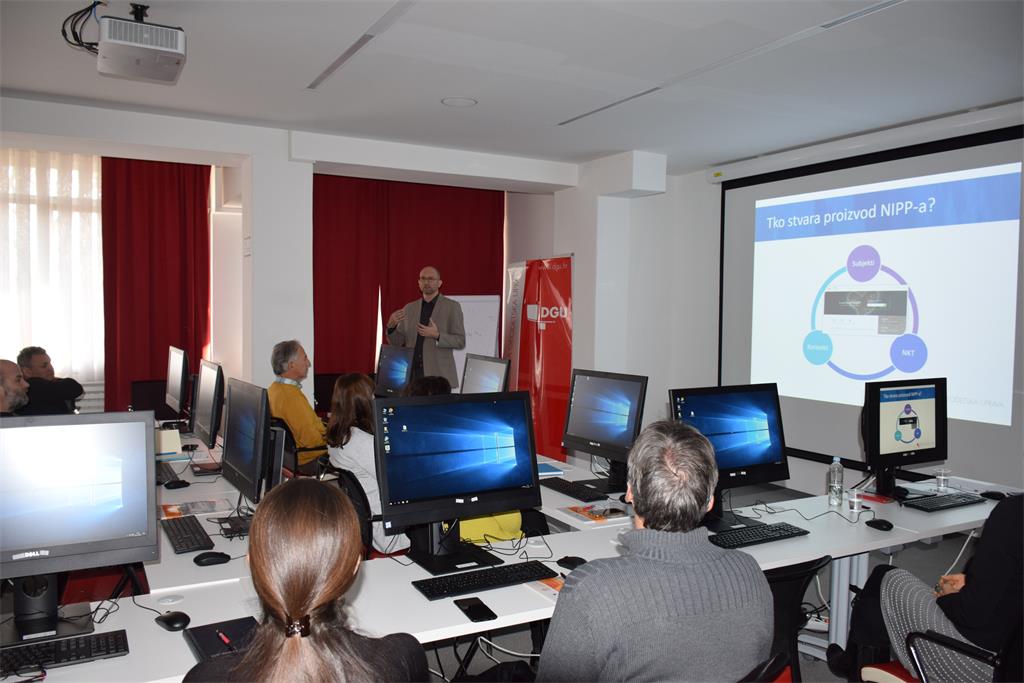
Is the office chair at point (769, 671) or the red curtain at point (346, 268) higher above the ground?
the red curtain at point (346, 268)

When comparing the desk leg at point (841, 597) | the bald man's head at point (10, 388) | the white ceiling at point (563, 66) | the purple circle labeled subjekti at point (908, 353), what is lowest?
the desk leg at point (841, 597)

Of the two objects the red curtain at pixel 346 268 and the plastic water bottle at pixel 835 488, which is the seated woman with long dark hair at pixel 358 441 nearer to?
the plastic water bottle at pixel 835 488

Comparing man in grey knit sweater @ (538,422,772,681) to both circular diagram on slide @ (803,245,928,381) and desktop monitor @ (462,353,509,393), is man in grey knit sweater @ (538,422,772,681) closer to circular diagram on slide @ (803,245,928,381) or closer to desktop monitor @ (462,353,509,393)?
desktop monitor @ (462,353,509,393)

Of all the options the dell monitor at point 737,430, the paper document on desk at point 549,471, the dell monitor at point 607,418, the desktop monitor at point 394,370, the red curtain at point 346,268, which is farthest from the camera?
the red curtain at point 346,268

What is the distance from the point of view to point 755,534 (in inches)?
106

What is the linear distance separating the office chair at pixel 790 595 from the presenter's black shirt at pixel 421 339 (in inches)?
154

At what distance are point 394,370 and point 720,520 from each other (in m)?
3.34

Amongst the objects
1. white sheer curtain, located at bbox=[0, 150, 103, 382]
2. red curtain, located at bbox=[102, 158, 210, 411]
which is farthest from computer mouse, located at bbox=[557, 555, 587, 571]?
white sheer curtain, located at bbox=[0, 150, 103, 382]

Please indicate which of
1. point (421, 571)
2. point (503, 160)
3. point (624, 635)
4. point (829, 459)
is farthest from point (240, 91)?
point (829, 459)

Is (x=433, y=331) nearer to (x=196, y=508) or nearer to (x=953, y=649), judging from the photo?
(x=196, y=508)

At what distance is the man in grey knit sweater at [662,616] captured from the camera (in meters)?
1.44

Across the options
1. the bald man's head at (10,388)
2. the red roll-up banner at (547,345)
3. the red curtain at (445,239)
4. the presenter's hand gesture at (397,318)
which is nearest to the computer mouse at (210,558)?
the bald man's head at (10,388)

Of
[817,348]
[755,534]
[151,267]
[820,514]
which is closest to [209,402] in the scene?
[755,534]

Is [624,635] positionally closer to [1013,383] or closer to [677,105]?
[677,105]
